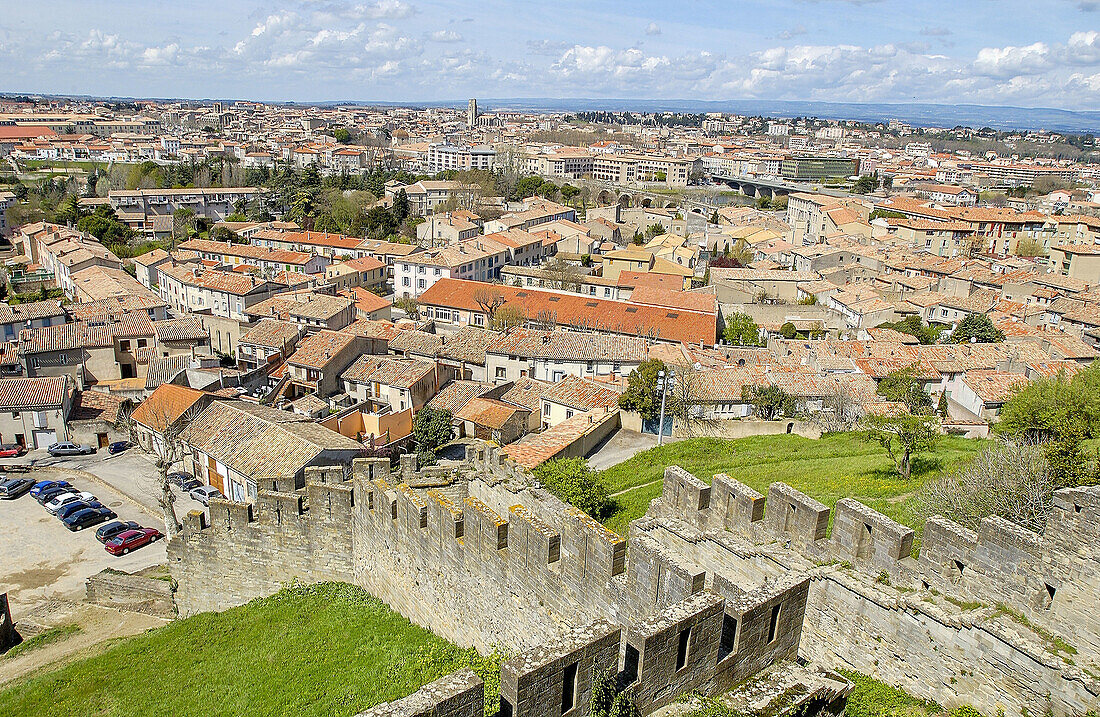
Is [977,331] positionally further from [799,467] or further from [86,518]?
[86,518]

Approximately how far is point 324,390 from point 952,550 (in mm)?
34479

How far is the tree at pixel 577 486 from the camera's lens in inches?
704

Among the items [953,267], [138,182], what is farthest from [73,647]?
[138,182]

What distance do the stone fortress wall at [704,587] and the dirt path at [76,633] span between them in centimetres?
617

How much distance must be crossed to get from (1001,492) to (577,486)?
352 inches

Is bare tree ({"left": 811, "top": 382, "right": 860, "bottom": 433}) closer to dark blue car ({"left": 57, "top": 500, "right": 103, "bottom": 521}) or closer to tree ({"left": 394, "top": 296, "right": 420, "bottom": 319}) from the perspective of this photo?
dark blue car ({"left": 57, "top": 500, "right": 103, "bottom": 521})

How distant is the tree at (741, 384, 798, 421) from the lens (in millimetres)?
31500

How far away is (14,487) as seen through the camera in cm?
3045

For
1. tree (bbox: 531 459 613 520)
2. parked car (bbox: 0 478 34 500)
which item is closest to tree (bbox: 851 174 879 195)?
tree (bbox: 531 459 613 520)

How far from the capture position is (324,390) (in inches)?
1569

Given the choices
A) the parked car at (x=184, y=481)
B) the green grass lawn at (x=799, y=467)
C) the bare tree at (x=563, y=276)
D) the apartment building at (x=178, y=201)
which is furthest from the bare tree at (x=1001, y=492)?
the apartment building at (x=178, y=201)

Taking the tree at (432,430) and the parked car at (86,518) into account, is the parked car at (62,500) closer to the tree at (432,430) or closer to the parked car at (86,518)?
the parked car at (86,518)

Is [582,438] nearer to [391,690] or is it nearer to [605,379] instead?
[605,379]

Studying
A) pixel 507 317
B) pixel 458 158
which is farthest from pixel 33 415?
pixel 458 158
